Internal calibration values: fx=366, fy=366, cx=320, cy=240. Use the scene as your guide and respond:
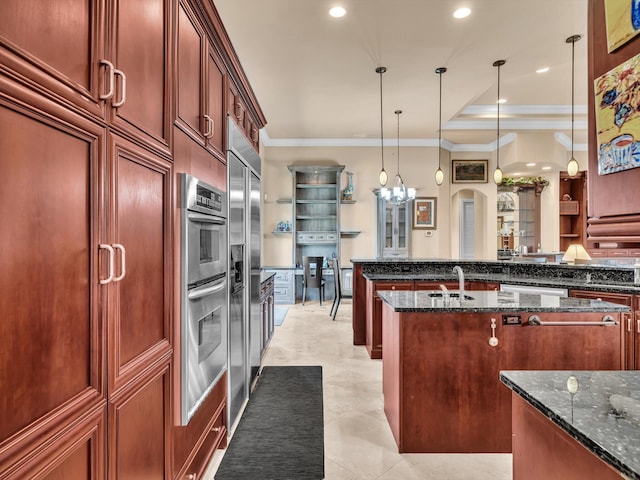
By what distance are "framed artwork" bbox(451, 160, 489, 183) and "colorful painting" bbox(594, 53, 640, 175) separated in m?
7.55

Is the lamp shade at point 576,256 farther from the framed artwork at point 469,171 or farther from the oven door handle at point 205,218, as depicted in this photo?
the oven door handle at point 205,218

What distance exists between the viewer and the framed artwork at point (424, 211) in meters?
7.42

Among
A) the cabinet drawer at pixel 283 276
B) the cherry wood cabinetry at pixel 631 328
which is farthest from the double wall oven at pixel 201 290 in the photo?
the cabinet drawer at pixel 283 276

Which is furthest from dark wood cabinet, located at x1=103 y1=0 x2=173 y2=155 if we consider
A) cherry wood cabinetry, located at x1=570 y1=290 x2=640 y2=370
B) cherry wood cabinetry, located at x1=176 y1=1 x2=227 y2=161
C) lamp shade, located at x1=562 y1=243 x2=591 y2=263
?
lamp shade, located at x1=562 y1=243 x2=591 y2=263

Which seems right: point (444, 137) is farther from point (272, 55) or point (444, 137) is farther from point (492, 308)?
point (492, 308)

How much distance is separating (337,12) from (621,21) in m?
2.89

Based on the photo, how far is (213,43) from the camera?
6.85ft

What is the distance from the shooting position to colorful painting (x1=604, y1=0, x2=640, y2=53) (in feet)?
2.48

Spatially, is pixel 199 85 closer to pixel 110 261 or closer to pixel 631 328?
pixel 110 261

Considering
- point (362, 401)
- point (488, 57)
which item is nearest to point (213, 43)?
point (362, 401)

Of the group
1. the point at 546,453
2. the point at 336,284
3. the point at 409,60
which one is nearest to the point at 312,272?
the point at 336,284

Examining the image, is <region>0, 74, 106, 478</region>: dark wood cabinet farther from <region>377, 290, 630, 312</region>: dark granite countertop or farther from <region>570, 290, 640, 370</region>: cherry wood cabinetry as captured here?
<region>570, 290, 640, 370</region>: cherry wood cabinetry

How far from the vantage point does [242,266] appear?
2.61 m

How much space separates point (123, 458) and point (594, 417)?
1.30 meters
